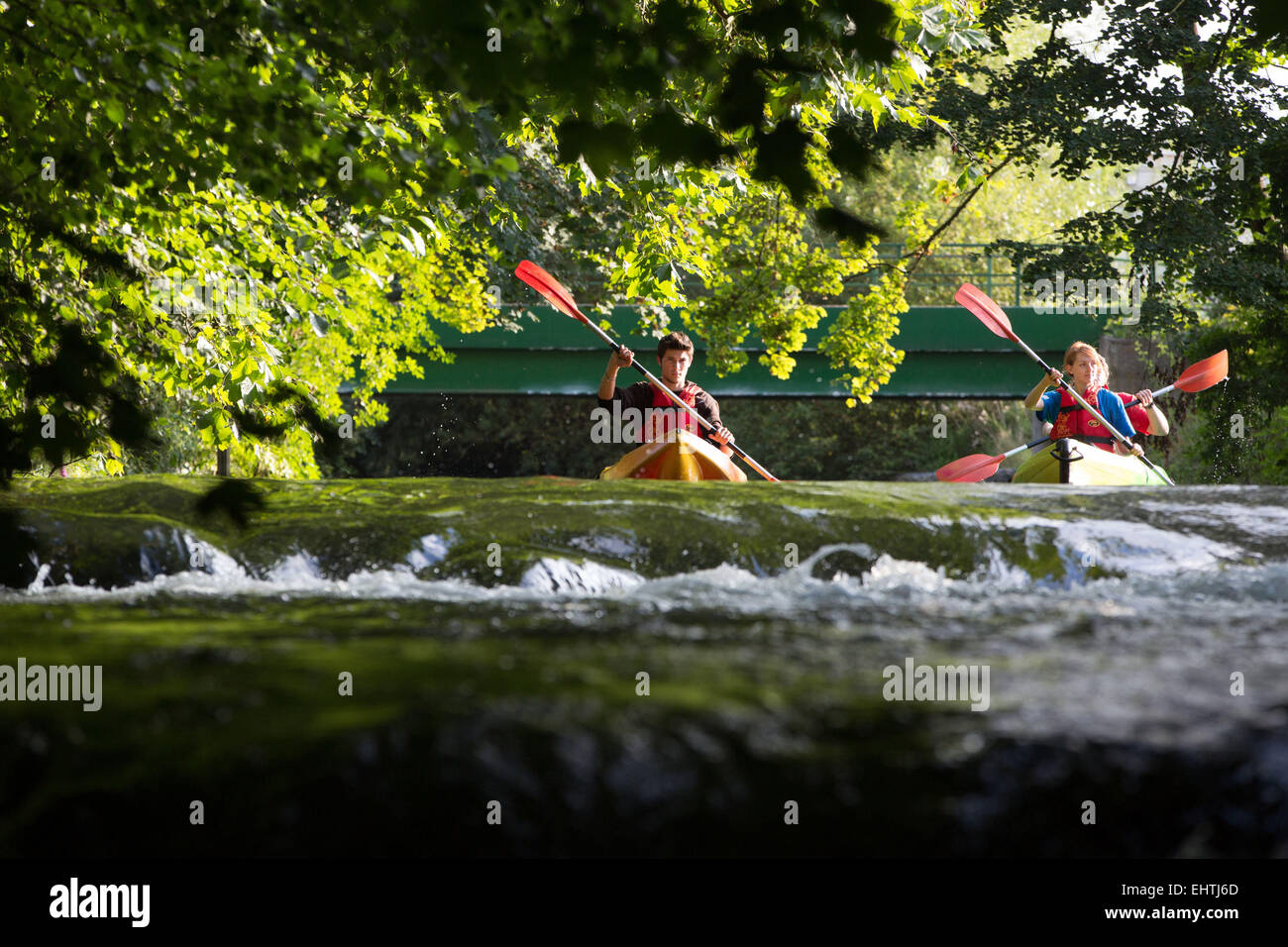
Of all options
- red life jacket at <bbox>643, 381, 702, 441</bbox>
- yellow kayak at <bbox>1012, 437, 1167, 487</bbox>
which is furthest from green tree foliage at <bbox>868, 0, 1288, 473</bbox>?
red life jacket at <bbox>643, 381, 702, 441</bbox>

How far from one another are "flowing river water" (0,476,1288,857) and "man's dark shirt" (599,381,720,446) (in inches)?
169

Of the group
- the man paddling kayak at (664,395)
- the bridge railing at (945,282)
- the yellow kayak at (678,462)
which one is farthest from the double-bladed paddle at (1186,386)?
→ the bridge railing at (945,282)

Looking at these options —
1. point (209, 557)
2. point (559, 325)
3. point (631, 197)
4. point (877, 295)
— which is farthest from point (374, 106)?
point (559, 325)

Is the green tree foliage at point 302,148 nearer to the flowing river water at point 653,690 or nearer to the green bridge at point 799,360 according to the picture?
the flowing river water at point 653,690

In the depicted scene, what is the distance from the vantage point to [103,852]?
2219 mm

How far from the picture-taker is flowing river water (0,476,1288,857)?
2.26 metres

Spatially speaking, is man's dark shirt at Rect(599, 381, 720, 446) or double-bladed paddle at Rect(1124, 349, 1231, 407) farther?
double-bladed paddle at Rect(1124, 349, 1231, 407)

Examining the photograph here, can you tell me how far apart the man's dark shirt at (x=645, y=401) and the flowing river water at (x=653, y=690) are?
4.30m

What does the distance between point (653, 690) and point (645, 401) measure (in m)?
7.09

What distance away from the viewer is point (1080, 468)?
8766 mm

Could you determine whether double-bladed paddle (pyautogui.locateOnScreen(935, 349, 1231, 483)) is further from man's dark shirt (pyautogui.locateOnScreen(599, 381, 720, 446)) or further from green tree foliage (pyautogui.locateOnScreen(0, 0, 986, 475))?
green tree foliage (pyautogui.locateOnScreen(0, 0, 986, 475))

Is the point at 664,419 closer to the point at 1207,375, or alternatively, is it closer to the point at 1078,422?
the point at 1078,422

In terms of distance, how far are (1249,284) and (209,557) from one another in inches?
512
